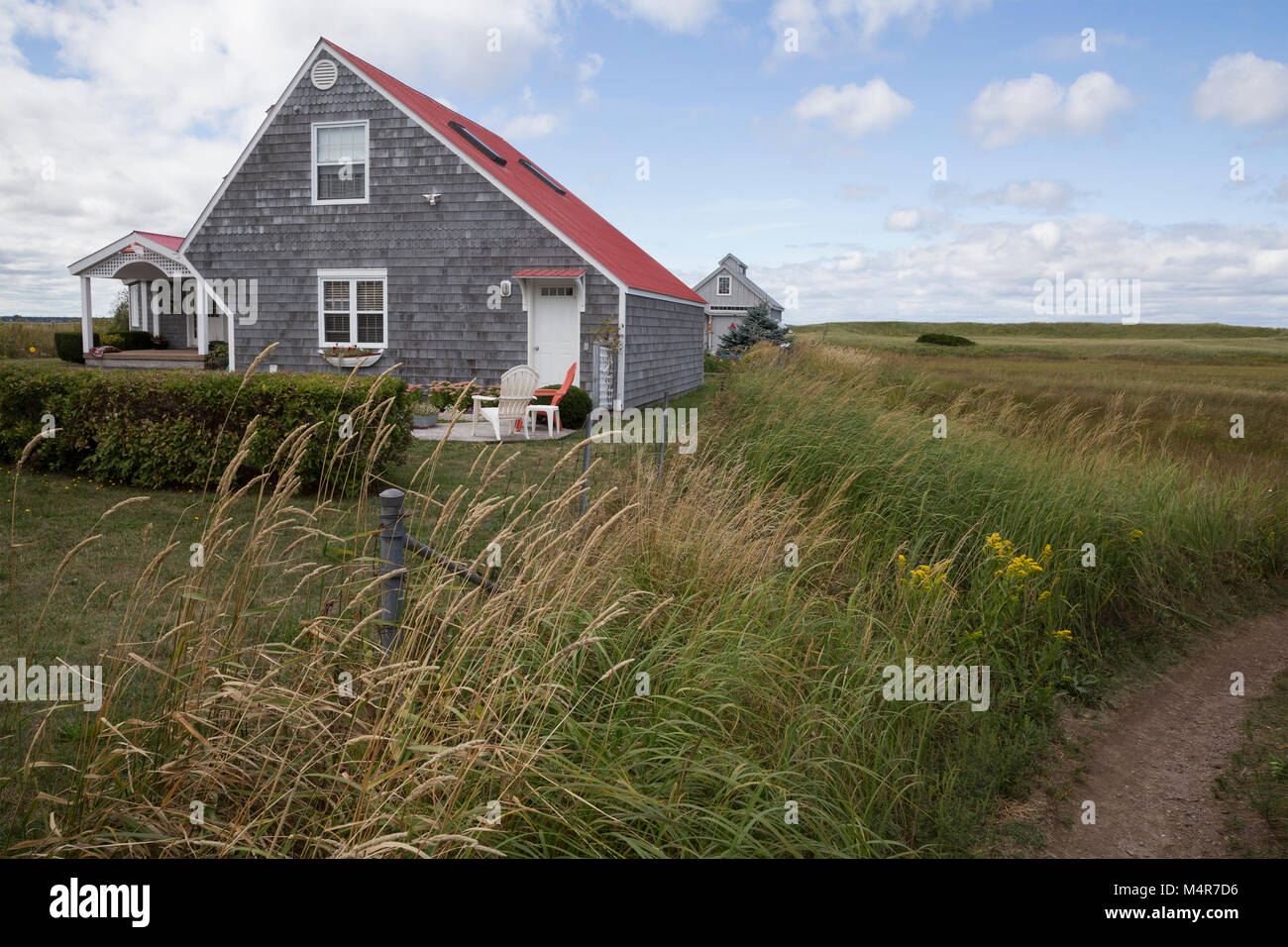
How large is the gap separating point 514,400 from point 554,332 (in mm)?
3860

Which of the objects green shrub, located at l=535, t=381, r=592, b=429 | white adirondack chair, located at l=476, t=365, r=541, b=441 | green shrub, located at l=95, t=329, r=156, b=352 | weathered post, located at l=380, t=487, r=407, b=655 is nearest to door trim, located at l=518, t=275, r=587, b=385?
green shrub, located at l=535, t=381, r=592, b=429

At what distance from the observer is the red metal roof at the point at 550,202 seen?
658 inches

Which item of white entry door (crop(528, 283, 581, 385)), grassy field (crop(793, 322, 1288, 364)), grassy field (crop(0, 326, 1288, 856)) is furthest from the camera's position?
grassy field (crop(793, 322, 1288, 364))

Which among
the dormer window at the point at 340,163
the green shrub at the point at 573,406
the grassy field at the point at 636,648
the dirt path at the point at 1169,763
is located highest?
the dormer window at the point at 340,163

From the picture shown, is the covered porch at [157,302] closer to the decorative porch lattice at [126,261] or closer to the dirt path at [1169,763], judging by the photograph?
the decorative porch lattice at [126,261]

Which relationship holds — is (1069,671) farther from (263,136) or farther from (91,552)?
(263,136)

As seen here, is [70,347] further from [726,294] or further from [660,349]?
[726,294]

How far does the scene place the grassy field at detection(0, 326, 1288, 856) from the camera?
2.66 meters

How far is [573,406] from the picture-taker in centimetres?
1535

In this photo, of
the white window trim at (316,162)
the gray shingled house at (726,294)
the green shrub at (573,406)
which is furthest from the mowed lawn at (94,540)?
the gray shingled house at (726,294)

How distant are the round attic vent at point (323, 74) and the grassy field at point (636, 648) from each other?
11.9m

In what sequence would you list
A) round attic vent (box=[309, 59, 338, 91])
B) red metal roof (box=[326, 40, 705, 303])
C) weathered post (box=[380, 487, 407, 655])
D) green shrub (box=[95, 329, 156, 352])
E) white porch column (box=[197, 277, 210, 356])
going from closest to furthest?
weathered post (box=[380, 487, 407, 655]) → red metal roof (box=[326, 40, 705, 303]) → round attic vent (box=[309, 59, 338, 91]) → white porch column (box=[197, 277, 210, 356]) → green shrub (box=[95, 329, 156, 352])

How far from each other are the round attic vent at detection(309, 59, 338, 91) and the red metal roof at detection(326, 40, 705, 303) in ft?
1.16

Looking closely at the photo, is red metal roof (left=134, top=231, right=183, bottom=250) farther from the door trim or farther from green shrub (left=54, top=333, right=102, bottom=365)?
the door trim
